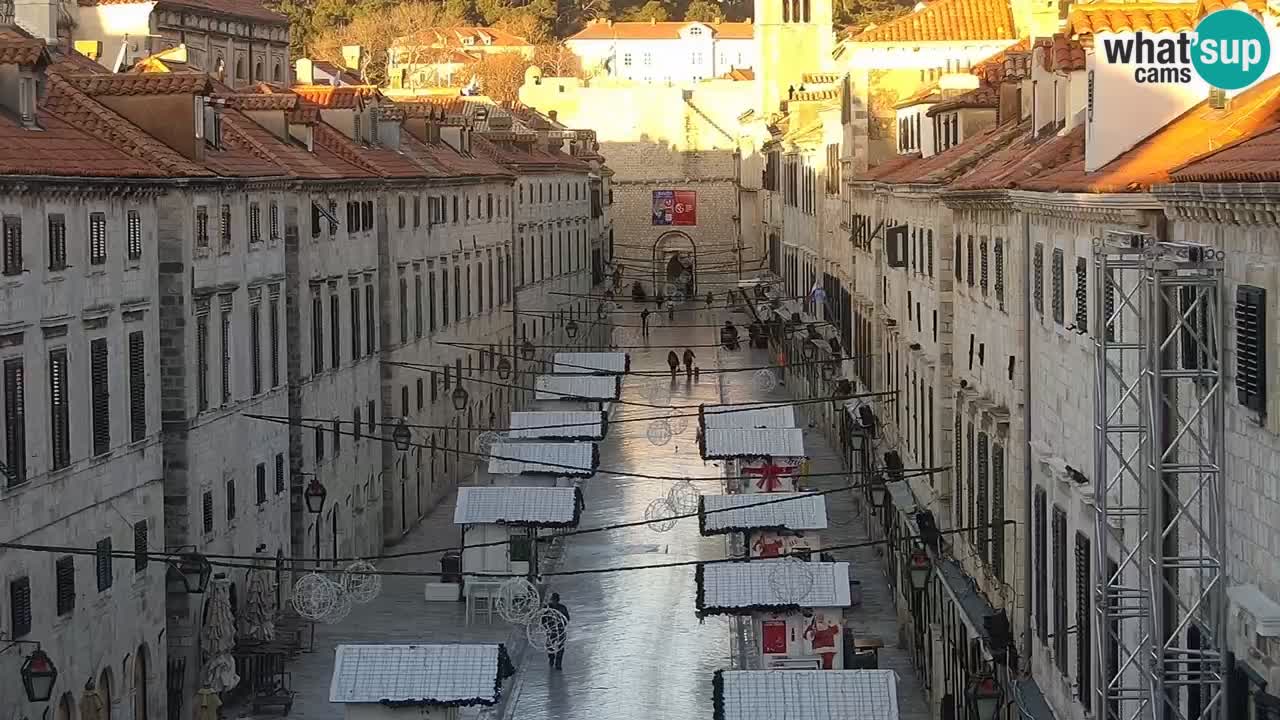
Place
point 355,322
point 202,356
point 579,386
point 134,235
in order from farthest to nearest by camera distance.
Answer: point 579,386
point 355,322
point 202,356
point 134,235

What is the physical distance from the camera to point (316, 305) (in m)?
46.3

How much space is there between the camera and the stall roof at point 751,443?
46812 millimetres

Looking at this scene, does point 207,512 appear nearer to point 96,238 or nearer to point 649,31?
point 96,238

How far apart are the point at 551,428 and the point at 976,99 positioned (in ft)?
59.4

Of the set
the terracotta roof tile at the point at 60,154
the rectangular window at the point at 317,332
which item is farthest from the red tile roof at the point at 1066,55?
the rectangular window at the point at 317,332

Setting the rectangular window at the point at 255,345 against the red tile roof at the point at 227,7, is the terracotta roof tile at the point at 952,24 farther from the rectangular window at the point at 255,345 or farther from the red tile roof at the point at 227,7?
the rectangular window at the point at 255,345

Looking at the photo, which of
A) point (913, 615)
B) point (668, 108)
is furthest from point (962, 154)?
point (668, 108)

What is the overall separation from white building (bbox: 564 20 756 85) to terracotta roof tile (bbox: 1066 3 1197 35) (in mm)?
150322

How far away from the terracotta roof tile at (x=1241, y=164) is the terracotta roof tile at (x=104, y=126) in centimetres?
2071

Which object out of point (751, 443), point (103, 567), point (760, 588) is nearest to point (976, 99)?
point (751, 443)

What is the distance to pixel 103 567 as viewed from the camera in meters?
31.1

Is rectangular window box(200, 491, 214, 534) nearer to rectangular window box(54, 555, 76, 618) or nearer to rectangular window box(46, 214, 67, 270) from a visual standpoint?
rectangular window box(54, 555, 76, 618)

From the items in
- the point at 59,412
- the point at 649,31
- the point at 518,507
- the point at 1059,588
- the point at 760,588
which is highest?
the point at 649,31

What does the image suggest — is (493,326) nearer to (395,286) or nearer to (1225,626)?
(395,286)
